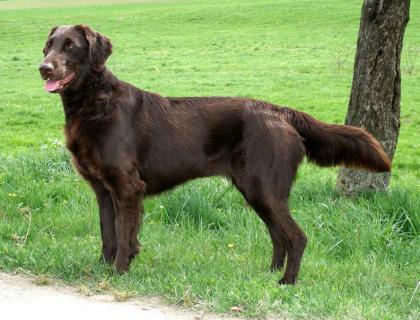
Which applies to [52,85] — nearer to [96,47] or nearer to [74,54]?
[74,54]

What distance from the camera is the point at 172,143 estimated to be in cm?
510

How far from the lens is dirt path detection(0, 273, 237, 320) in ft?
13.6

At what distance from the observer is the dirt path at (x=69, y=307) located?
13.6ft

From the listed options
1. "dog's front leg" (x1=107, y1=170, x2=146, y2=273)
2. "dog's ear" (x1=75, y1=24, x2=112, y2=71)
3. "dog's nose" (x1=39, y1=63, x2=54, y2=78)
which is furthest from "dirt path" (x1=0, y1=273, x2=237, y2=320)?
"dog's ear" (x1=75, y1=24, x2=112, y2=71)

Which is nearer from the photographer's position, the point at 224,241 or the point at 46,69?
the point at 46,69

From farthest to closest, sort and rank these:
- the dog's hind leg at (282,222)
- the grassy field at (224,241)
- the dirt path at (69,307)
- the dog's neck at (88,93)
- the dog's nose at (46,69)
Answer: the dog's neck at (88,93) < the dog's hind leg at (282,222) < the dog's nose at (46,69) < the grassy field at (224,241) < the dirt path at (69,307)

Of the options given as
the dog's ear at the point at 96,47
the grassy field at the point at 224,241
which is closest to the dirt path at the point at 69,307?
the grassy field at the point at 224,241

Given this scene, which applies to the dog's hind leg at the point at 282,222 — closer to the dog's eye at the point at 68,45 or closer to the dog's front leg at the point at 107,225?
the dog's front leg at the point at 107,225

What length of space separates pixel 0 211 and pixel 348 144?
331 centimetres

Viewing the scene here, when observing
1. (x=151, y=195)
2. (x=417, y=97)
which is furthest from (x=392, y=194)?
(x=417, y=97)

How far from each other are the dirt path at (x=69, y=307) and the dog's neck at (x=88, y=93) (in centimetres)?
129

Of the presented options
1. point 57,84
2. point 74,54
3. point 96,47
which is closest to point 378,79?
point 96,47

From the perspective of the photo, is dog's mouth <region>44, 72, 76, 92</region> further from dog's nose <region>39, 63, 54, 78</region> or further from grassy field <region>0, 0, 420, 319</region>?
grassy field <region>0, 0, 420, 319</region>

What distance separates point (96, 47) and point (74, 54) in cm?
16
